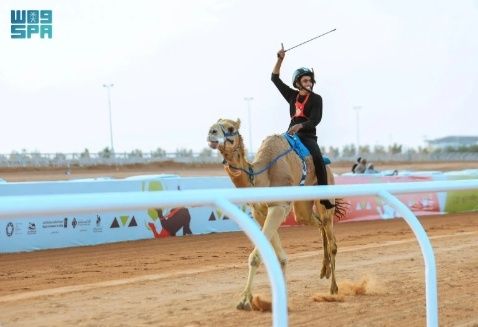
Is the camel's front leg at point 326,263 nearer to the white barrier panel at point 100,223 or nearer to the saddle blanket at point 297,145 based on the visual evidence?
the saddle blanket at point 297,145

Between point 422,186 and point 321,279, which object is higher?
point 422,186

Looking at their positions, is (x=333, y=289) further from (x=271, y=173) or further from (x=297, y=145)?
(x=297, y=145)

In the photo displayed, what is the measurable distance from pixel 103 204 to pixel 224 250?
39.9 feet

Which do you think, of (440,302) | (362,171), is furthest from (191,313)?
(362,171)

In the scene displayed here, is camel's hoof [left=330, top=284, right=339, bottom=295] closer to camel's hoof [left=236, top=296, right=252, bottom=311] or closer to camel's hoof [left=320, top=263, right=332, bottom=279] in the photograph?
camel's hoof [left=320, top=263, right=332, bottom=279]

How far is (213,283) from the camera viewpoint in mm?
11383

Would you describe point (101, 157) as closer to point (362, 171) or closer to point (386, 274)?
point (362, 171)

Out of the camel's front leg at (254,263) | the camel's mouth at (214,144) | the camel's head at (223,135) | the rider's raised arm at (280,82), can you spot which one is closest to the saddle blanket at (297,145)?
the rider's raised arm at (280,82)

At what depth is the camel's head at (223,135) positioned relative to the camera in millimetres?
9648

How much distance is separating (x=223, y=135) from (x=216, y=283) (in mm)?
2443

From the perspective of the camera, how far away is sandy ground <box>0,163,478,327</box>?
27.3ft

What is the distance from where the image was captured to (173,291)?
10492mm

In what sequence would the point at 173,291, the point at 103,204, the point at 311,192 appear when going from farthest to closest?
the point at 173,291 < the point at 311,192 < the point at 103,204

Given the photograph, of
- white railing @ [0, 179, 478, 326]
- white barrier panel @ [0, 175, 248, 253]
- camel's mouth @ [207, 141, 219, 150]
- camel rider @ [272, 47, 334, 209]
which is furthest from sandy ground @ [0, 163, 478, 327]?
white railing @ [0, 179, 478, 326]
